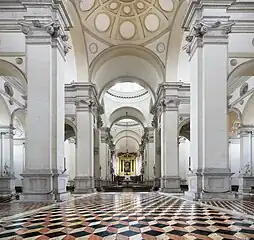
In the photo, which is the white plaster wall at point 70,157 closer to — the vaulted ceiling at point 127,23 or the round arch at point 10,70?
the vaulted ceiling at point 127,23

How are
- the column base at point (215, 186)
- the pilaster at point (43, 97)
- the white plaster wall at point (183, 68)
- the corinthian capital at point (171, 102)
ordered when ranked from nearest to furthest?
the column base at point (215, 186) < the pilaster at point (43, 97) < the corinthian capital at point (171, 102) < the white plaster wall at point (183, 68)

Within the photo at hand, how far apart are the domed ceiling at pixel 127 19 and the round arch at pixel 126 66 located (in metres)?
0.57

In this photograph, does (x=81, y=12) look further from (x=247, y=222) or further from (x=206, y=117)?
(x=247, y=222)

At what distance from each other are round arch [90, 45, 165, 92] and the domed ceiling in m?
0.57

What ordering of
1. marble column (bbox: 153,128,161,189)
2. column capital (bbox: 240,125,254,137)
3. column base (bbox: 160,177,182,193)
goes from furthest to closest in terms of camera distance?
marble column (bbox: 153,128,161,189) → column capital (bbox: 240,125,254,137) → column base (bbox: 160,177,182,193)

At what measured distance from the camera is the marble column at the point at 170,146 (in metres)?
21.0

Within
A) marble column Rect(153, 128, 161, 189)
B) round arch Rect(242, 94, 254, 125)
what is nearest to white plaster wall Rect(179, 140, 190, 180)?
marble column Rect(153, 128, 161, 189)

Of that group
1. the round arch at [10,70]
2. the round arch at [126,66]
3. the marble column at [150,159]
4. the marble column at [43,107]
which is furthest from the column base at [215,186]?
the marble column at [150,159]

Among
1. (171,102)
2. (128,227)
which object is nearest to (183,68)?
(171,102)

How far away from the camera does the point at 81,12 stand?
67.1 ft

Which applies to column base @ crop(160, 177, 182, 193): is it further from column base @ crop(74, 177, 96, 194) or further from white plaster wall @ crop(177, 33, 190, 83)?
white plaster wall @ crop(177, 33, 190, 83)

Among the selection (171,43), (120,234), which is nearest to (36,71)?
(120,234)

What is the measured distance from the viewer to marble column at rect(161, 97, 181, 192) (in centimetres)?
2098

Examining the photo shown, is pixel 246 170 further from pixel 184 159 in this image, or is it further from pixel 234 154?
pixel 184 159
